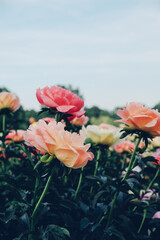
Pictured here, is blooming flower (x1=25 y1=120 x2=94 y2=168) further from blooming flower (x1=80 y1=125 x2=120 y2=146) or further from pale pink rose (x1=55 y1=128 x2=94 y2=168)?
blooming flower (x1=80 y1=125 x2=120 y2=146)

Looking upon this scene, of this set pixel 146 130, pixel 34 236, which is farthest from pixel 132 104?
pixel 34 236

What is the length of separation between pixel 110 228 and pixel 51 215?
0.80 ft

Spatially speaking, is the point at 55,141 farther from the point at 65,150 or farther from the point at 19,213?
the point at 19,213

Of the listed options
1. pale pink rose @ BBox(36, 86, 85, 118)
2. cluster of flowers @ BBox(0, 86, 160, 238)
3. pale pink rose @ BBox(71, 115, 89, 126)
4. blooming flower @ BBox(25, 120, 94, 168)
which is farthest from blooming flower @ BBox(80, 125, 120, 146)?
blooming flower @ BBox(25, 120, 94, 168)

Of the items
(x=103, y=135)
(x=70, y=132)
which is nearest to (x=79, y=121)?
(x=103, y=135)

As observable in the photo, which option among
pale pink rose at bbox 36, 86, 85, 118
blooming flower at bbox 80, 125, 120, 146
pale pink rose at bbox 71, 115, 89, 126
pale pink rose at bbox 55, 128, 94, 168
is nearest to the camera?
pale pink rose at bbox 55, 128, 94, 168

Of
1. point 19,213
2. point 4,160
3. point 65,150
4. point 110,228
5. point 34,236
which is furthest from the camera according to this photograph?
point 4,160

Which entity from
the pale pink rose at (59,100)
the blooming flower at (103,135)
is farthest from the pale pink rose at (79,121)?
the pale pink rose at (59,100)

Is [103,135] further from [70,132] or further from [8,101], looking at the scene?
[8,101]

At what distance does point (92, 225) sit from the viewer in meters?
1.13

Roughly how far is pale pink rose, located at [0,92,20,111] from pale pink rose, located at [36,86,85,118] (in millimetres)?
437

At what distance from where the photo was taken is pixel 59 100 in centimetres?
117

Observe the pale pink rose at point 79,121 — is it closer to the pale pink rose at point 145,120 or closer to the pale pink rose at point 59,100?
the pale pink rose at point 59,100

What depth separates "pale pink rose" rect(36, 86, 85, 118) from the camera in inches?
45.5
